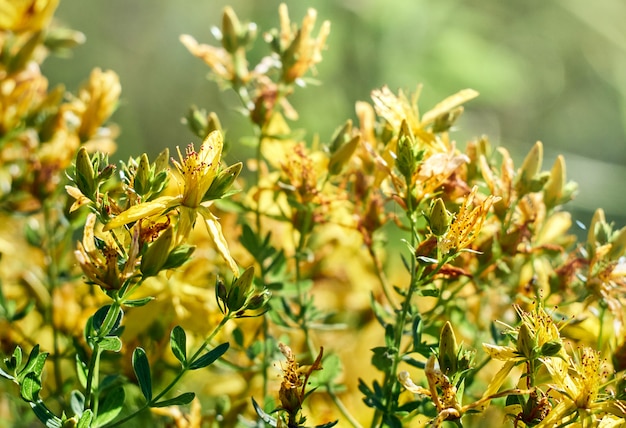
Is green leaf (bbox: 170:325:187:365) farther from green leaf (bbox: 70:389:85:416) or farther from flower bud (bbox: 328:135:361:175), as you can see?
flower bud (bbox: 328:135:361:175)

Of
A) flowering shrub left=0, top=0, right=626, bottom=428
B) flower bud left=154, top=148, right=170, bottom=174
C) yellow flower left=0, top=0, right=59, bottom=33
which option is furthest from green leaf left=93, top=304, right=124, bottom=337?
yellow flower left=0, top=0, right=59, bottom=33

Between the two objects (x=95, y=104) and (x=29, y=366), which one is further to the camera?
(x=95, y=104)

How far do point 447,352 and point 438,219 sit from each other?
0.31 feet

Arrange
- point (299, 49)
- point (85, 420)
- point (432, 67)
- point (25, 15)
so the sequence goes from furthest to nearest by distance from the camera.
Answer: point (432, 67), point (25, 15), point (299, 49), point (85, 420)

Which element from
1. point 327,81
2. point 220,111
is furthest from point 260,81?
point 220,111

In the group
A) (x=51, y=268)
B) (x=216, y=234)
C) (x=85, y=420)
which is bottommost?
(x=51, y=268)

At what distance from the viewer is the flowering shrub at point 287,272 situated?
22.4 inches

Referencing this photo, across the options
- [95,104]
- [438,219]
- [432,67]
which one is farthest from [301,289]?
[432,67]

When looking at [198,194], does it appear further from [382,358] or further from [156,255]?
[382,358]

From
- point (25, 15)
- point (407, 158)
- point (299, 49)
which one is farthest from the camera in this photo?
point (25, 15)

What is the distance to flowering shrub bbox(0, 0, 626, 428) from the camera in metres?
0.57

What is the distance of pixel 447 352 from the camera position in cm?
57

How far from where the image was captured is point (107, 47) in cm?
339

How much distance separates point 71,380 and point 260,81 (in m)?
0.34
